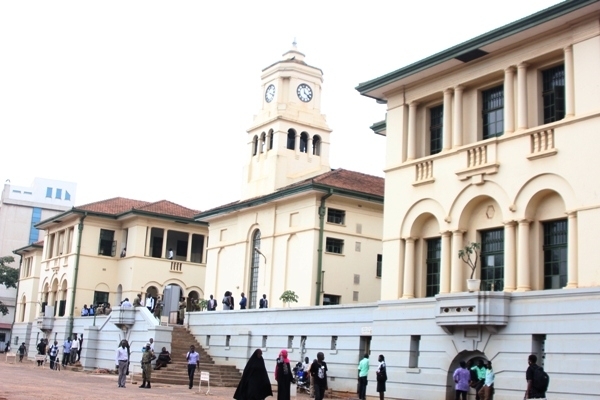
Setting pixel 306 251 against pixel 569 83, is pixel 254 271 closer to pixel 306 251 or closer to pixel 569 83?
pixel 306 251

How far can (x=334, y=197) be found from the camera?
3869 cm

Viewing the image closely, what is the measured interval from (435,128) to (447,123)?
1280 mm

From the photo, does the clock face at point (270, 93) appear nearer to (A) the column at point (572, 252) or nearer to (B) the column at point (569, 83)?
(B) the column at point (569, 83)

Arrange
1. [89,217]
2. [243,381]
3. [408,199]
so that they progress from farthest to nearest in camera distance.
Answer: [89,217]
[408,199]
[243,381]

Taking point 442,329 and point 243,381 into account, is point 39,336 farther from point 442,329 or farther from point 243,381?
point 243,381

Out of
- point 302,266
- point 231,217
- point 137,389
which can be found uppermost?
point 231,217

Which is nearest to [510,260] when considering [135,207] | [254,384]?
[254,384]

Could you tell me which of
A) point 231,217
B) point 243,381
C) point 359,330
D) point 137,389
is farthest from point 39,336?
point 243,381

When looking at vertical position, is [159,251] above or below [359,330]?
above

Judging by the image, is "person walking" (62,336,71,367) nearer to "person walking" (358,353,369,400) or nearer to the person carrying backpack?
"person walking" (358,353,369,400)

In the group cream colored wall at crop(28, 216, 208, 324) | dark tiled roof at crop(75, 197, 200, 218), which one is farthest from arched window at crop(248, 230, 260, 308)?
dark tiled roof at crop(75, 197, 200, 218)

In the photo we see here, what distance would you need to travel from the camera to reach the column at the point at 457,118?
26375 millimetres

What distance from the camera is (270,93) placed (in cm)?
5025

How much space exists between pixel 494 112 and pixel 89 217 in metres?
35.6
